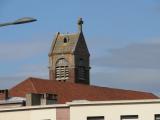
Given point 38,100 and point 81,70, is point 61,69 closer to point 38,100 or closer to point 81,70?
point 81,70

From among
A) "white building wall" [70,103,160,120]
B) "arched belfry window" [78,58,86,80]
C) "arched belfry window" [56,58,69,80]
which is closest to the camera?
"white building wall" [70,103,160,120]

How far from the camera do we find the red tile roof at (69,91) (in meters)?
108

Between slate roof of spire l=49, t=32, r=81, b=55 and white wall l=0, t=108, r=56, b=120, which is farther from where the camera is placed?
→ slate roof of spire l=49, t=32, r=81, b=55

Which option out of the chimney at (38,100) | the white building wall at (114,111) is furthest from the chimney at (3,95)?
the white building wall at (114,111)

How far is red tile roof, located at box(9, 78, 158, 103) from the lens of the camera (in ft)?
355

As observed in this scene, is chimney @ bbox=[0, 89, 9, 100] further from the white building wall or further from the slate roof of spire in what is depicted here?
the slate roof of spire

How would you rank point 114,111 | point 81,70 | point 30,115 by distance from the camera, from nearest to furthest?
point 114,111, point 30,115, point 81,70

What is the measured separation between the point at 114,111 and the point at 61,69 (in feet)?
311

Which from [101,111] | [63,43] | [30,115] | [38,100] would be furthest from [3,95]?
[63,43]

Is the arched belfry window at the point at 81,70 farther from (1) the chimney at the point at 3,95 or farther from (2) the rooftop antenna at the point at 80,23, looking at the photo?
(1) the chimney at the point at 3,95

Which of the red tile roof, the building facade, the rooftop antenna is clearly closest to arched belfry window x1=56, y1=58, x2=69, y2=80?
the rooftop antenna

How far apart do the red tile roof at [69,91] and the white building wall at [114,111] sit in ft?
130

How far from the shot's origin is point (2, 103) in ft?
273

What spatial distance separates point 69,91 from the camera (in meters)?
118
